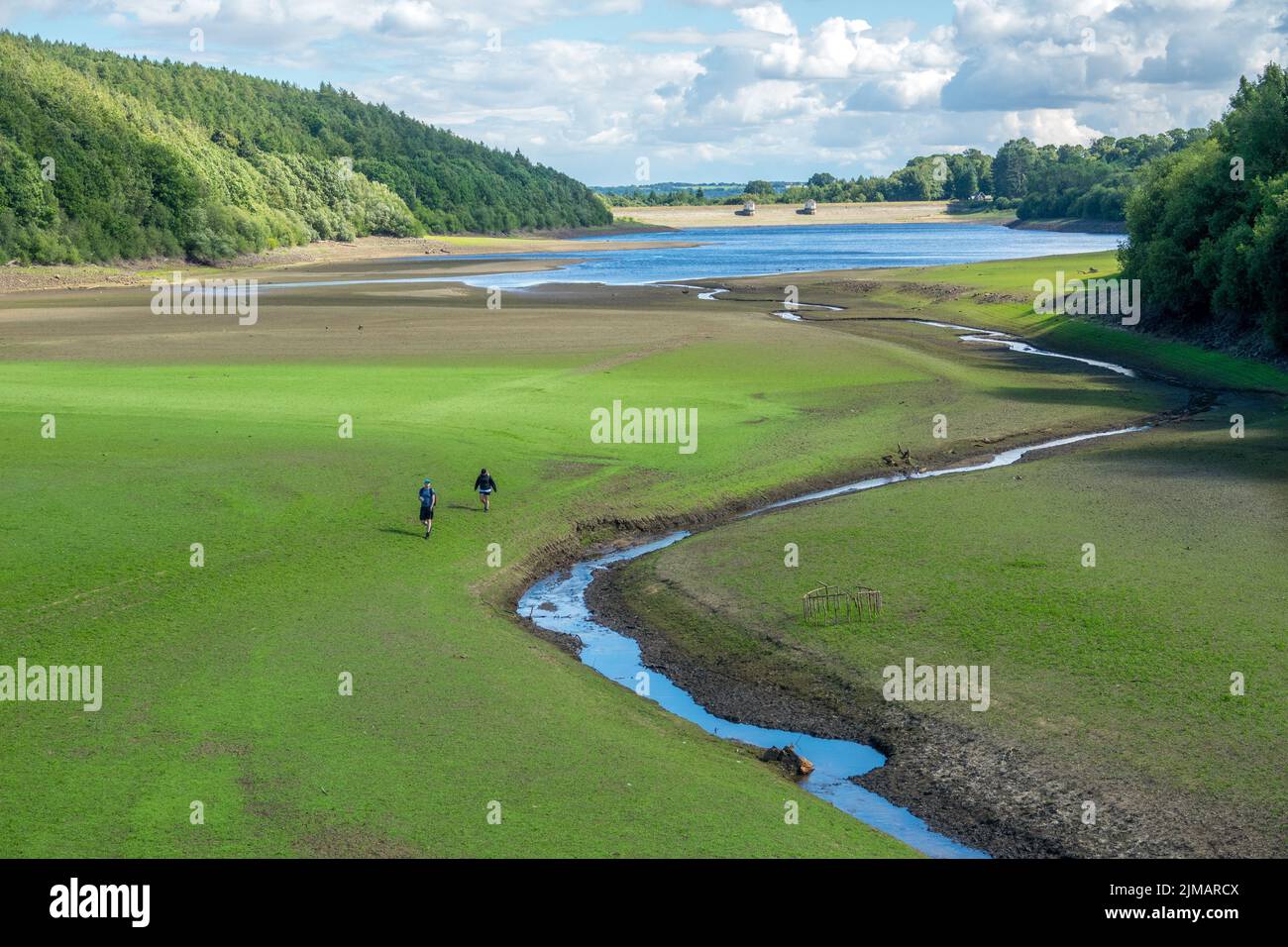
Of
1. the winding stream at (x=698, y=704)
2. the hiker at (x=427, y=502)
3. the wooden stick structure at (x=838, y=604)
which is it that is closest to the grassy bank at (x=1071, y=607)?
the wooden stick structure at (x=838, y=604)

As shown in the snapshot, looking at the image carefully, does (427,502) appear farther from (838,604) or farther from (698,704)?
(698,704)

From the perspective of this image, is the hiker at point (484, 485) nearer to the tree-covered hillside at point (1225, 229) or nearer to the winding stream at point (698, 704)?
the winding stream at point (698, 704)

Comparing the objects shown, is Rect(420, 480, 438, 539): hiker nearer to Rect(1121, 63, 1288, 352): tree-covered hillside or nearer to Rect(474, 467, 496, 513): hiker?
Rect(474, 467, 496, 513): hiker

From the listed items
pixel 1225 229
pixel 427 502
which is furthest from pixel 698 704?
pixel 1225 229

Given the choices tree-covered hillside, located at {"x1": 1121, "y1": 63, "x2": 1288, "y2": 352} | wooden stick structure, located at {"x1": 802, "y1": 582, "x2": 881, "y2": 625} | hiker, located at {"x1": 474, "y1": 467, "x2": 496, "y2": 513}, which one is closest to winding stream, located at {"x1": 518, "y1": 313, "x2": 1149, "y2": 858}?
hiker, located at {"x1": 474, "y1": 467, "x2": 496, "y2": 513}

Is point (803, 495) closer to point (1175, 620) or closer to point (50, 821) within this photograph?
point (1175, 620)
